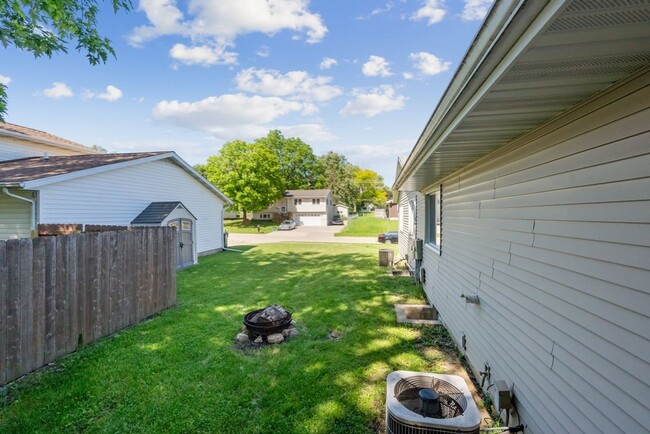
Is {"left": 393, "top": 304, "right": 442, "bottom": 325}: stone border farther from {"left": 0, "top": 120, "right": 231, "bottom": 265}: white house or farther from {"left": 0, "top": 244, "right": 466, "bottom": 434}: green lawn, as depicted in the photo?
{"left": 0, "top": 120, "right": 231, "bottom": 265}: white house

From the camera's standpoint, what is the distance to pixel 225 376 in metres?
4.00

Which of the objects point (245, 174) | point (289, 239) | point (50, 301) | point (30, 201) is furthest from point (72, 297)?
point (245, 174)

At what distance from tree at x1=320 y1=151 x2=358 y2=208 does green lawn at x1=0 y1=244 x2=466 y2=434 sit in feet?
157

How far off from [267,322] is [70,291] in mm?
2832

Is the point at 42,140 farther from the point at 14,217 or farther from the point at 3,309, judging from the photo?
the point at 3,309

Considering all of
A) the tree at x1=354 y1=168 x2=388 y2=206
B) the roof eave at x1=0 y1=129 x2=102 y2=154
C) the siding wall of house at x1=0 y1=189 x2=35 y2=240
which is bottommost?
the siding wall of house at x1=0 y1=189 x2=35 y2=240

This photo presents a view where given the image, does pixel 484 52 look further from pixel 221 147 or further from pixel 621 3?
pixel 221 147

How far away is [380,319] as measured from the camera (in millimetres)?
6027

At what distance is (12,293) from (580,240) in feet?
18.6

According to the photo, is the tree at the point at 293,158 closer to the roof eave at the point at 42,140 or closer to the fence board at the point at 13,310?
the roof eave at the point at 42,140

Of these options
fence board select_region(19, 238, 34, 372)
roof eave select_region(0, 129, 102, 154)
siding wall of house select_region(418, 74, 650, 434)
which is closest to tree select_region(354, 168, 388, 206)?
roof eave select_region(0, 129, 102, 154)

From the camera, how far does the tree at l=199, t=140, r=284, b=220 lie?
107ft

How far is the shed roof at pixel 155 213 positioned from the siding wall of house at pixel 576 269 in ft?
35.6

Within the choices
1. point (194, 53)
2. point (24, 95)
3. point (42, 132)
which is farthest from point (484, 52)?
point (42, 132)
